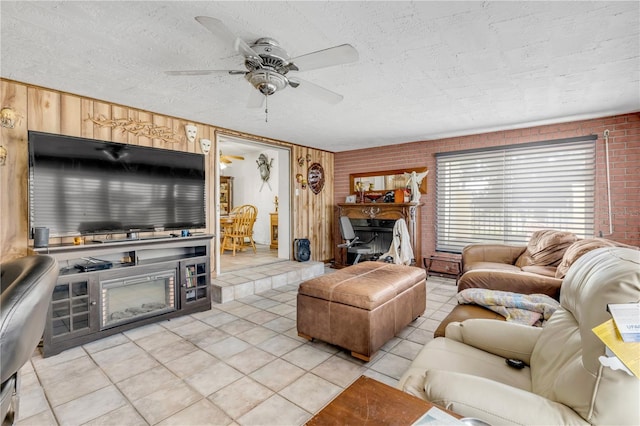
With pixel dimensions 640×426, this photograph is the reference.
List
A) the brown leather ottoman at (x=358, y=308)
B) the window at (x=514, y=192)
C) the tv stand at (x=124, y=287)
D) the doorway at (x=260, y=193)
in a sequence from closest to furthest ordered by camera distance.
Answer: the brown leather ottoman at (x=358, y=308)
the tv stand at (x=124, y=287)
the window at (x=514, y=192)
the doorway at (x=260, y=193)

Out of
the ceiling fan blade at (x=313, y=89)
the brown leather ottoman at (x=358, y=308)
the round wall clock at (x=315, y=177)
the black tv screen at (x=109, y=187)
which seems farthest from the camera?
the round wall clock at (x=315, y=177)

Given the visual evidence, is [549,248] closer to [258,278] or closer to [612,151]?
[612,151]

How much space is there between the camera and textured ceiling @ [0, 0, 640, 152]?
5.84 ft

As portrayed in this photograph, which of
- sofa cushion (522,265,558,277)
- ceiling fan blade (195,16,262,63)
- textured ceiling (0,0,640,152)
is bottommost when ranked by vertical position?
sofa cushion (522,265,558,277)

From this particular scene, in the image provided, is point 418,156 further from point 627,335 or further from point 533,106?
point 627,335

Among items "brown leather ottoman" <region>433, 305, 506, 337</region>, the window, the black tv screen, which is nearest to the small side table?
the window

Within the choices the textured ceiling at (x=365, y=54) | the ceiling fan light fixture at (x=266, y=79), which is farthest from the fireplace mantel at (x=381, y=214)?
the ceiling fan light fixture at (x=266, y=79)

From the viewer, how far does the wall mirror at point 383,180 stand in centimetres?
545

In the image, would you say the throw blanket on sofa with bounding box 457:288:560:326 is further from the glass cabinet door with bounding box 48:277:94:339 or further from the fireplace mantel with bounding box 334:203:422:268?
the glass cabinet door with bounding box 48:277:94:339

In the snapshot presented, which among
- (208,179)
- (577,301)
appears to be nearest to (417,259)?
(208,179)

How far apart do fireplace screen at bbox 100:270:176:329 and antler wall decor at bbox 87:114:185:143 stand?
5.49 feet

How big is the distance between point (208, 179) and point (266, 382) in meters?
2.93

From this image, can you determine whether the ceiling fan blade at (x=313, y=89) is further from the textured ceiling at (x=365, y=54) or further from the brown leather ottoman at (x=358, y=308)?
the brown leather ottoman at (x=358, y=308)

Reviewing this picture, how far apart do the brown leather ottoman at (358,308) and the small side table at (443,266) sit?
7.52 ft
